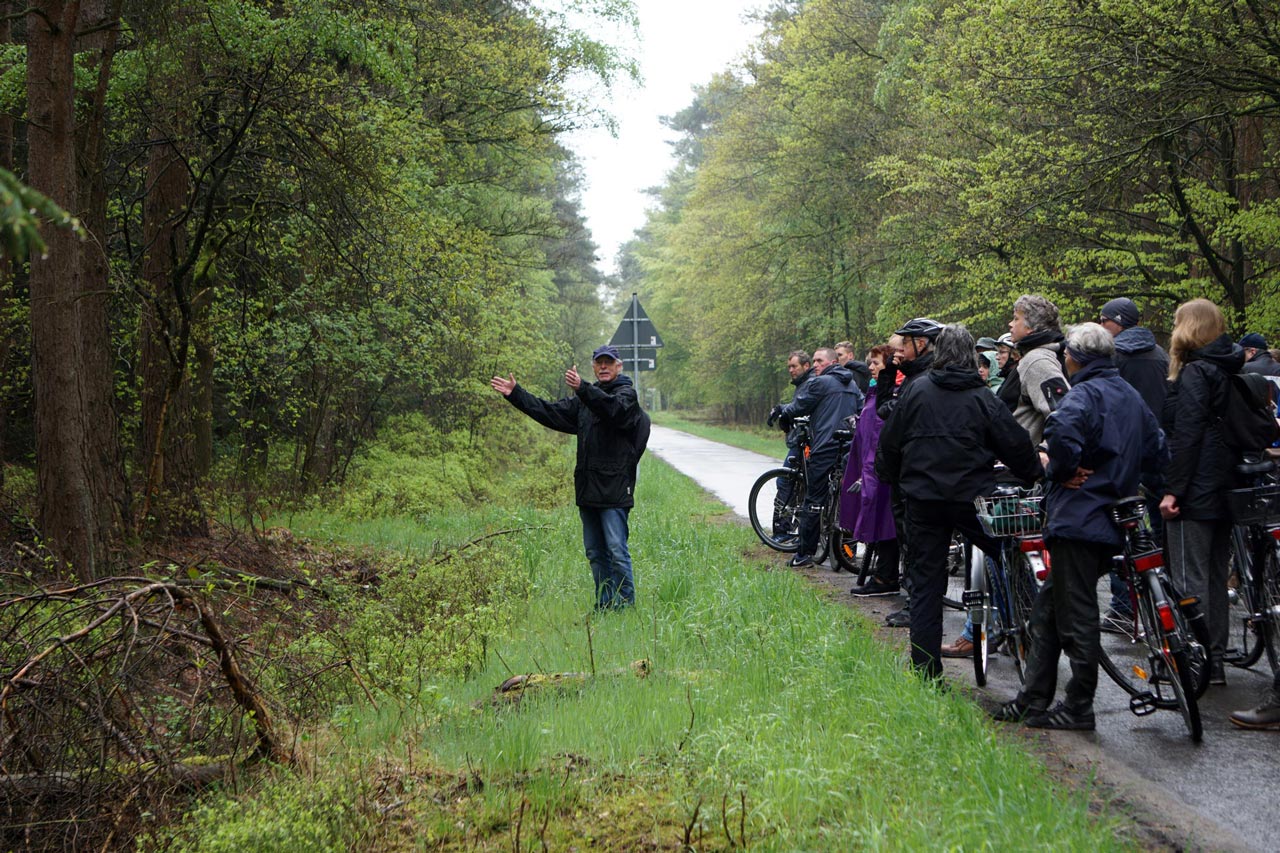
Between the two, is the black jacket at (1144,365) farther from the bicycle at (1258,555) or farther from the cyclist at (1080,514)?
the cyclist at (1080,514)

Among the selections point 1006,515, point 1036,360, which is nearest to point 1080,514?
point 1006,515

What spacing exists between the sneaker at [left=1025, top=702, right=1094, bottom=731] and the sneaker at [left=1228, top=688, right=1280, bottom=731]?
0.79m

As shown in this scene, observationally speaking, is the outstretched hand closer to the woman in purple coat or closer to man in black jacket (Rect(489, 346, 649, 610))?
man in black jacket (Rect(489, 346, 649, 610))

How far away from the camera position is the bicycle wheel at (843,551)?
33.5 feet

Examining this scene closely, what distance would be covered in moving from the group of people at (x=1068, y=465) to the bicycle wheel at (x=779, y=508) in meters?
4.03

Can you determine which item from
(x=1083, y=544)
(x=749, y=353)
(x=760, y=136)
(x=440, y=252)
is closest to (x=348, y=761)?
(x=1083, y=544)

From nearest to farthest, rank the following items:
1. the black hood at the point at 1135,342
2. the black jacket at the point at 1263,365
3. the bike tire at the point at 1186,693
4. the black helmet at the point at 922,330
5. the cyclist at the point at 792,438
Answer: the bike tire at the point at 1186,693, the black helmet at the point at 922,330, the black hood at the point at 1135,342, the black jacket at the point at 1263,365, the cyclist at the point at 792,438

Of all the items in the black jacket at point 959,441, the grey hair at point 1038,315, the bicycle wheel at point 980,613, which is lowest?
the bicycle wheel at point 980,613

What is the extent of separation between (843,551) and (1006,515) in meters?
4.43

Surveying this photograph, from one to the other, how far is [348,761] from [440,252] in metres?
7.37

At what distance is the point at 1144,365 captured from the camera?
7.68 meters

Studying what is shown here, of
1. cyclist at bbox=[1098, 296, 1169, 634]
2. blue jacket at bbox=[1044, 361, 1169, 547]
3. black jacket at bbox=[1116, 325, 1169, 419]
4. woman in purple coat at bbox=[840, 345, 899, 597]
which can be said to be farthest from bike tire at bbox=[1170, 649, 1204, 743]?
woman in purple coat at bbox=[840, 345, 899, 597]

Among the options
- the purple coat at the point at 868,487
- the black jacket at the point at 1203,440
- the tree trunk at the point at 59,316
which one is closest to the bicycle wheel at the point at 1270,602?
the black jacket at the point at 1203,440

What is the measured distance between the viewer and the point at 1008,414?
594 cm
